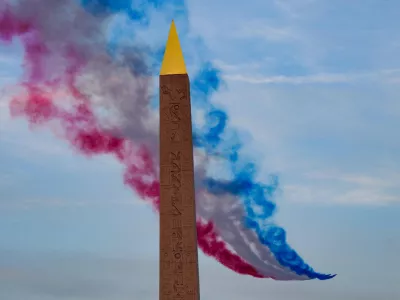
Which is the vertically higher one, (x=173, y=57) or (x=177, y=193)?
(x=173, y=57)

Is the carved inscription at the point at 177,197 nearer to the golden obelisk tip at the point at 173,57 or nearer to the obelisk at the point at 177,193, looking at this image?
the obelisk at the point at 177,193

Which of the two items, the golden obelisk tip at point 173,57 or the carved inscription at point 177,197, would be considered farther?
the golden obelisk tip at point 173,57

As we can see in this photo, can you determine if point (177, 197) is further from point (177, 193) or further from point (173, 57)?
point (173, 57)

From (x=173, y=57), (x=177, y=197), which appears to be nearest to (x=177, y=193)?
(x=177, y=197)

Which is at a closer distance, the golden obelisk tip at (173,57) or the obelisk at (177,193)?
the obelisk at (177,193)

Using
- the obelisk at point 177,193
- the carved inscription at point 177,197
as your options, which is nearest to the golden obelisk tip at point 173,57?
the obelisk at point 177,193

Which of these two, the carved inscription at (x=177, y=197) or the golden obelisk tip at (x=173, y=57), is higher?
the golden obelisk tip at (x=173, y=57)

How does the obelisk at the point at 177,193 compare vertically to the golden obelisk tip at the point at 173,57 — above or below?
below

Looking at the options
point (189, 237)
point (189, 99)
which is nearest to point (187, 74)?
point (189, 99)
